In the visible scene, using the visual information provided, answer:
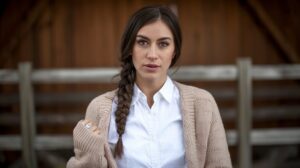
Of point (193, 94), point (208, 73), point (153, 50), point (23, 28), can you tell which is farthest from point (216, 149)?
point (23, 28)

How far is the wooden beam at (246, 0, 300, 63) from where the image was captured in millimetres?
5504

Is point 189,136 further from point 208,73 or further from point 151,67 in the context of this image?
point 208,73

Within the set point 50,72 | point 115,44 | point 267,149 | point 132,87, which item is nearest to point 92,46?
point 115,44

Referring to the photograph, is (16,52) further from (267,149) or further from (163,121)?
(163,121)

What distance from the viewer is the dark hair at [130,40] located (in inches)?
77.4

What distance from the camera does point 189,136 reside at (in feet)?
6.42

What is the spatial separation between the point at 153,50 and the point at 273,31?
3.87 m

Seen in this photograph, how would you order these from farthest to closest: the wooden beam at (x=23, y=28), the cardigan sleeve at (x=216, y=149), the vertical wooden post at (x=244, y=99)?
1. the wooden beam at (x=23, y=28)
2. the vertical wooden post at (x=244, y=99)
3. the cardigan sleeve at (x=216, y=149)

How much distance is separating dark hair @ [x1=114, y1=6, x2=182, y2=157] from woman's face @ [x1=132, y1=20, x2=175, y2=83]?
0.07 ft

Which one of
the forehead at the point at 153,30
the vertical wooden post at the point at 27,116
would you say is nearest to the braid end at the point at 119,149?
the forehead at the point at 153,30

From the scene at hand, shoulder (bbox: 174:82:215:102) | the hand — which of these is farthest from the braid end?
shoulder (bbox: 174:82:215:102)

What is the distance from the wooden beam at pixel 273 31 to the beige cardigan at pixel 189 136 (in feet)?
12.1

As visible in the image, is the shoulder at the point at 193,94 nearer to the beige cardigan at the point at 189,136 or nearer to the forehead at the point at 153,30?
the beige cardigan at the point at 189,136

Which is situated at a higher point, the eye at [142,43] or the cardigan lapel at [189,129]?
the eye at [142,43]
